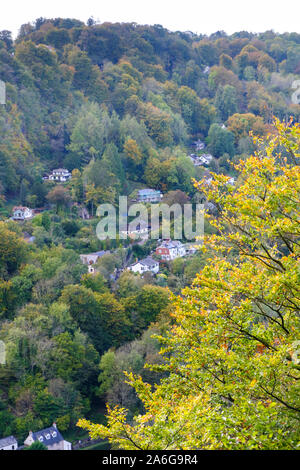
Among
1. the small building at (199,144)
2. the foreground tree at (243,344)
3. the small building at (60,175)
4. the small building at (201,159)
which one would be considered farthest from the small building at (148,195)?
the foreground tree at (243,344)

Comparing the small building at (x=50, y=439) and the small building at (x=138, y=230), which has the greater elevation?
the small building at (x=138, y=230)

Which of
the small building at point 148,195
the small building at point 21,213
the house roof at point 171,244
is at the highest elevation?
the small building at point 21,213

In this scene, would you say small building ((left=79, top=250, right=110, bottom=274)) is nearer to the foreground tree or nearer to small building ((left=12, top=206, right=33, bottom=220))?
small building ((left=12, top=206, right=33, bottom=220))

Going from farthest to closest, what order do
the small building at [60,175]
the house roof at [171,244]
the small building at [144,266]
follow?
the small building at [60,175], the house roof at [171,244], the small building at [144,266]

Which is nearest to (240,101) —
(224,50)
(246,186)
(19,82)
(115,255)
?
(224,50)

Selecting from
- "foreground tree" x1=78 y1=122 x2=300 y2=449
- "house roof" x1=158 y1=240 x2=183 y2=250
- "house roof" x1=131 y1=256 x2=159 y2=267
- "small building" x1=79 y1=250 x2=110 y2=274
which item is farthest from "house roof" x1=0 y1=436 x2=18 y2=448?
"house roof" x1=158 y1=240 x2=183 y2=250

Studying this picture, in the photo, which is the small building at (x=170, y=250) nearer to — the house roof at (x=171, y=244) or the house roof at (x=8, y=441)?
the house roof at (x=171, y=244)

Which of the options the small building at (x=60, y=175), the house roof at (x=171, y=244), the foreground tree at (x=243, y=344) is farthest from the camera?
the small building at (x=60, y=175)
